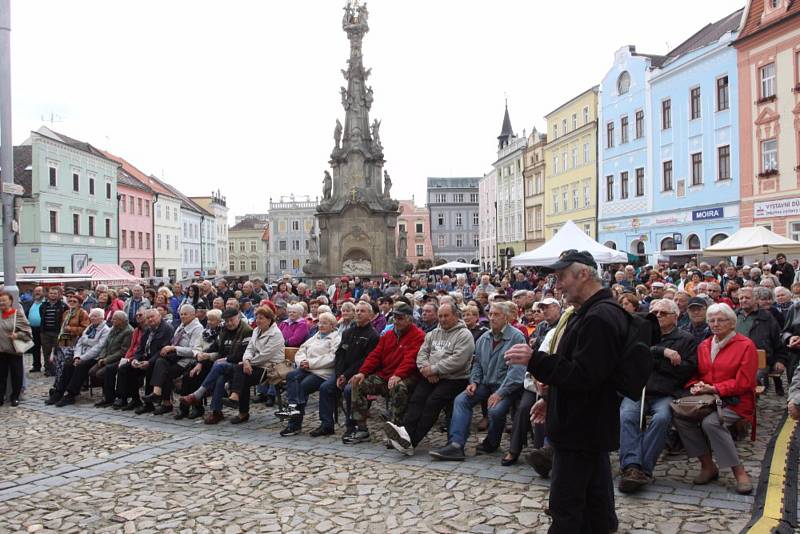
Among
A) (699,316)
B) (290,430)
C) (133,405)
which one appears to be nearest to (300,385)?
(290,430)

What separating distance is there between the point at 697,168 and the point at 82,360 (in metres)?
28.5

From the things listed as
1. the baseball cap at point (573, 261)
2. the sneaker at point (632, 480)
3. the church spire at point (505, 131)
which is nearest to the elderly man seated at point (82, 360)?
the sneaker at point (632, 480)

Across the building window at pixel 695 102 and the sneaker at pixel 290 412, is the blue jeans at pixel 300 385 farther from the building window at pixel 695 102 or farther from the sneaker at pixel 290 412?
the building window at pixel 695 102

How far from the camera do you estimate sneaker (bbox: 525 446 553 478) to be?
5.69 meters

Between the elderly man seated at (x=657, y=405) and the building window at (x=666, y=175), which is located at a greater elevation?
the building window at (x=666, y=175)

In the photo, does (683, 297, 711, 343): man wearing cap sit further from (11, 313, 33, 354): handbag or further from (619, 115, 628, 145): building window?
(619, 115, 628, 145): building window

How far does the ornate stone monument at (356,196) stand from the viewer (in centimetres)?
2709

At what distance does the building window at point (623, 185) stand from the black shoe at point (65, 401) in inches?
1280

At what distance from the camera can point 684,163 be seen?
1221 inches

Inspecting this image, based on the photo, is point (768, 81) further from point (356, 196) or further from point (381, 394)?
point (381, 394)

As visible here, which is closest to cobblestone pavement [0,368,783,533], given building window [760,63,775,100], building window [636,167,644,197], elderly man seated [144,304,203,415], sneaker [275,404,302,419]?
sneaker [275,404,302,419]

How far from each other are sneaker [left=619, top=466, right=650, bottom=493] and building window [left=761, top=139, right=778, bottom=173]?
23.9 metres

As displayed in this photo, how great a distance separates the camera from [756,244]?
1625 cm

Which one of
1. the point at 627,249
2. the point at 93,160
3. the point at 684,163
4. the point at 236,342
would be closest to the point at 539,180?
the point at 627,249
